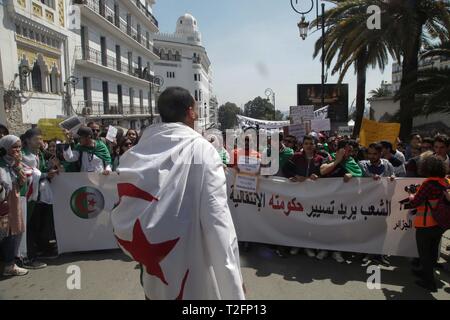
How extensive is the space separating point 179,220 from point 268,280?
8.97ft

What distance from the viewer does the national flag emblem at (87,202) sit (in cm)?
511

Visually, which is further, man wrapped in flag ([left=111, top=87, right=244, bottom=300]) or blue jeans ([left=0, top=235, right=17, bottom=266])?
blue jeans ([left=0, top=235, right=17, bottom=266])

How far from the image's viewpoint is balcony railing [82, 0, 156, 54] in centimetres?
2390

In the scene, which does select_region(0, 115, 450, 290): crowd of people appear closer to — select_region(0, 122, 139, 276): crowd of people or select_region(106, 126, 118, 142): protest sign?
select_region(0, 122, 139, 276): crowd of people

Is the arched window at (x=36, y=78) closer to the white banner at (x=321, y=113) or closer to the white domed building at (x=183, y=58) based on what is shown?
the white banner at (x=321, y=113)

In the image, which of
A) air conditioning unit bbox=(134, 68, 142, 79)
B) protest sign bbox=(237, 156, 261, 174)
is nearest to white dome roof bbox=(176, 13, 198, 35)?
air conditioning unit bbox=(134, 68, 142, 79)

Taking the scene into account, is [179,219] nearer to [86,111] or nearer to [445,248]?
[445,248]

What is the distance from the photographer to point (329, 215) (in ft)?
16.1

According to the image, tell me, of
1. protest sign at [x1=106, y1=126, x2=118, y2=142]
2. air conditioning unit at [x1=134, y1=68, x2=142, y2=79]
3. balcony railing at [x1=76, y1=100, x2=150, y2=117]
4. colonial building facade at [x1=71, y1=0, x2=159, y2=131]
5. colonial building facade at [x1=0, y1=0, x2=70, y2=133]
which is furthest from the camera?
air conditioning unit at [x1=134, y1=68, x2=142, y2=79]

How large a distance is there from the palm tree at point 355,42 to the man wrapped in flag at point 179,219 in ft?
38.2

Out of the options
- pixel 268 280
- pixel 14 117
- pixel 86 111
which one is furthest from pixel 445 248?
pixel 86 111

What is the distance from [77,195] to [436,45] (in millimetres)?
11968

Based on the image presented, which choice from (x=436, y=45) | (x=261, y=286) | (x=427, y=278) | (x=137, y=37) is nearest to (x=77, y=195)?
(x=261, y=286)

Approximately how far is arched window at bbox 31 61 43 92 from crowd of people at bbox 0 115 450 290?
1205 centimetres
